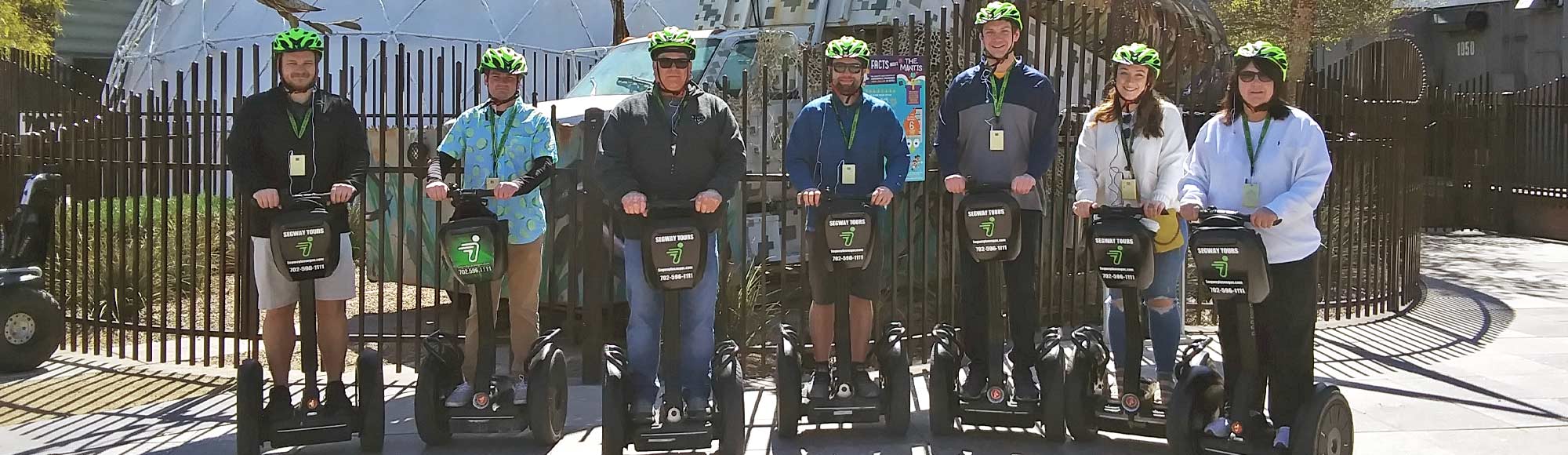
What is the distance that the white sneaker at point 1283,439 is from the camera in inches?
181

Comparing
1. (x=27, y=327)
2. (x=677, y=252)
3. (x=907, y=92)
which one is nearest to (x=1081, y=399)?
(x=677, y=252)

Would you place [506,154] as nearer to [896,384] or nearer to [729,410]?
[729,410]

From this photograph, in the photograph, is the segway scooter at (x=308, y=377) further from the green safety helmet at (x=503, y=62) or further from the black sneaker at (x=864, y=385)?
the black sneaker at (x=864, y=385)

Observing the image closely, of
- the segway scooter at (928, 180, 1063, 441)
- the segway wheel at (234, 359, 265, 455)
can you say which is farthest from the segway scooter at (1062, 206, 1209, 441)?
the segway wheel at (234, 359, 265, 455)

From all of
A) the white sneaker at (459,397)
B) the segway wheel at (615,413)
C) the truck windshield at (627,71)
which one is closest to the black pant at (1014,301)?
the segway wheel at (615,413)

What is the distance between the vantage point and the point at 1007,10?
17.4 feet

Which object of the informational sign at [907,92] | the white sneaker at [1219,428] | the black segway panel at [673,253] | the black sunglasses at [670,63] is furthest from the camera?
the informational sign at [907,92]

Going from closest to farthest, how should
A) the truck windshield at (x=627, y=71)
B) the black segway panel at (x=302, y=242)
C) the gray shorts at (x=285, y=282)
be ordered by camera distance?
the black segway panel at (x=302, y=242) → the gray shorts at (x=285, y=282) → the truck windshield at (x=627, y=71)

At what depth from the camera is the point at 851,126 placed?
5.47m

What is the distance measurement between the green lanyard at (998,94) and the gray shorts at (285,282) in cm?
298

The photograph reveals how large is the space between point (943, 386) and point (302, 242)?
A: 2870 mm

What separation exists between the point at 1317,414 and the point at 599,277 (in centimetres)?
388

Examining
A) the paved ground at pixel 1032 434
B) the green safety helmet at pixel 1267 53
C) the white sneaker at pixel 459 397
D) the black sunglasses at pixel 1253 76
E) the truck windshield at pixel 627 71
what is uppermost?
the truck windshield at pixel 627 71

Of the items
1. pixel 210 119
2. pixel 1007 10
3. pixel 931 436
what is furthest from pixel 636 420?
pixel 210 119
